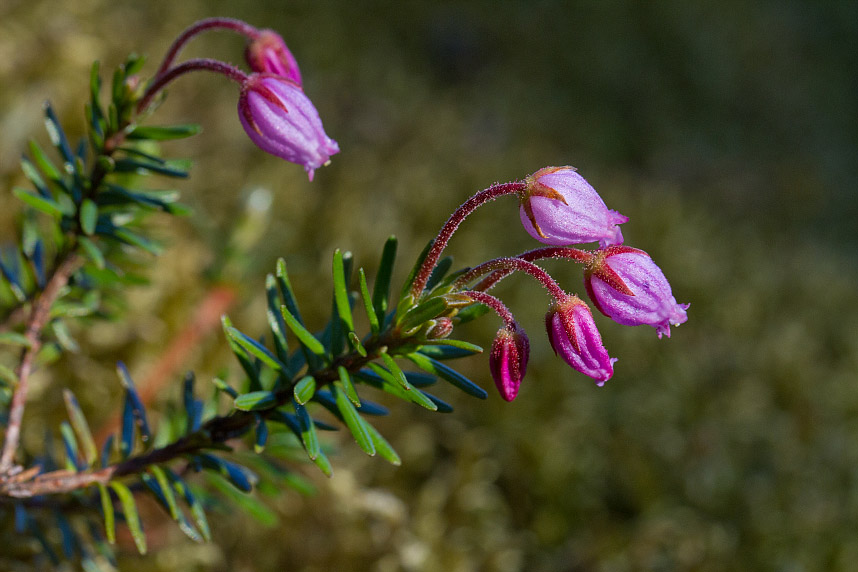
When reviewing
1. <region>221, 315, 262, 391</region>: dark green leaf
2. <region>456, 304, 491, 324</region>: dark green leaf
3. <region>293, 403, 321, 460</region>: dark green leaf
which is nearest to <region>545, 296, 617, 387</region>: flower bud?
<region>456, 304, 491, 324</region>: dark green leaf

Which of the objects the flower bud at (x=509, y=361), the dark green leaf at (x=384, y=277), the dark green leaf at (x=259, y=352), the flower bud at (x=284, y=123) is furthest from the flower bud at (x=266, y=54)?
the flower bud at (x=509, y=361)

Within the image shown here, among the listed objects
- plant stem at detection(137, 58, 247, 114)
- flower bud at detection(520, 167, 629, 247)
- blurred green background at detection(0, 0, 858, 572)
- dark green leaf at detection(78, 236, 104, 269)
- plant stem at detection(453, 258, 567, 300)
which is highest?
plant stem at detection(137, 58, 247, 114)

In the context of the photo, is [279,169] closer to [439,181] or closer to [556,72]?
[439,181]

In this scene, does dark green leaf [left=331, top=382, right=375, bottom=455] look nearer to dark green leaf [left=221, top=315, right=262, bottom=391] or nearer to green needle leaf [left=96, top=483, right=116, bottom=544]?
dark green leaf [left=221, top=315, right=262, bottom=391]

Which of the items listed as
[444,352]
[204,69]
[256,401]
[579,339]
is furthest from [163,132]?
[579,339]

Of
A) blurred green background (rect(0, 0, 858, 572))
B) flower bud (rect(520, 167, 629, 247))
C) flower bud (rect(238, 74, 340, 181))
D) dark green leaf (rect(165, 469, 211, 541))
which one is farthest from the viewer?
blurred green background (rect(0, 0, 858, 572))

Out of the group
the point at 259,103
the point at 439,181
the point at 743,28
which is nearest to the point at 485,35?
the point at 439,181
